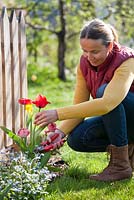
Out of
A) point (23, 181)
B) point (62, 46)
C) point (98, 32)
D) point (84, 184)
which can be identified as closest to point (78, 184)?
point (84, 184)

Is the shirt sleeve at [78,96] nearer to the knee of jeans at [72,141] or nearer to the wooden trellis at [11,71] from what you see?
the knee of jeans at [72,141]

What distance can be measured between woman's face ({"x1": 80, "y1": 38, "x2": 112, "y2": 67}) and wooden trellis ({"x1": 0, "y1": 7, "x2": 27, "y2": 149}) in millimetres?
912

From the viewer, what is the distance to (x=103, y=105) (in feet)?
10.2

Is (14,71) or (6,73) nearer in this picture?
(6,73)

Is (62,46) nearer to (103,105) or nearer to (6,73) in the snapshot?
(6,73)

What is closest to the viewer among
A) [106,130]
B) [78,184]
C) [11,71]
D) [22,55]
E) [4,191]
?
[4,191]

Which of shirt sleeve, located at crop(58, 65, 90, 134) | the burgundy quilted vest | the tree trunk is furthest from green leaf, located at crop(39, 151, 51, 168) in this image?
the tree trunk

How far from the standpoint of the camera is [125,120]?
3295 mm

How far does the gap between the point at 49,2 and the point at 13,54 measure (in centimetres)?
631

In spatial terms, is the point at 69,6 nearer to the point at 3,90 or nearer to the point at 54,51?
the point at 54,51

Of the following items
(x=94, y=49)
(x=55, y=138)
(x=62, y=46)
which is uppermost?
(x=94, y=49)

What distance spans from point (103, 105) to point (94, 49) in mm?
349

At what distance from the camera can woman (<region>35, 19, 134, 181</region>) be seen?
3115 millimetres

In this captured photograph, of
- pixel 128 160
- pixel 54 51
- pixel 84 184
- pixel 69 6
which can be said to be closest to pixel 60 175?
pixel 84 184
